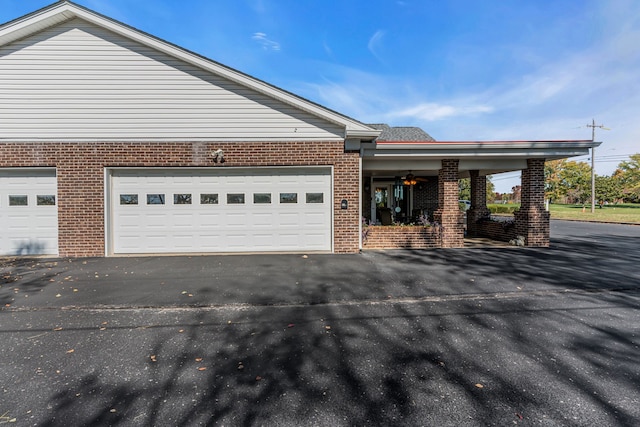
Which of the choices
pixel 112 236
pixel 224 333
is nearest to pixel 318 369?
pixel 224 333

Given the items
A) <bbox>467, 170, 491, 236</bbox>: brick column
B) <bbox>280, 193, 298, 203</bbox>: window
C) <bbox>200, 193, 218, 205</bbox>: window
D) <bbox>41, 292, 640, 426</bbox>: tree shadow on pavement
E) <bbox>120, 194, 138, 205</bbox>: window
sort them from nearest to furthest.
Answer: <bbox>41, 292, 640, 426</bbox>: tree shadow on pavement → <bbox>120, 194, 138, 205</bbox>: window → <bbox>200, 193, 218, 205</bbox>: window → <bbox>280, 193, 298, 203</bbox>: window → <bbox>467, 170, 491, 236</bbox>: brick column

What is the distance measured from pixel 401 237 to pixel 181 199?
6.24m

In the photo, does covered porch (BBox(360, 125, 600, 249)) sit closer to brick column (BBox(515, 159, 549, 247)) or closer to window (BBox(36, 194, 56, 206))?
brick column (BBox(515, 159, 549, 247))

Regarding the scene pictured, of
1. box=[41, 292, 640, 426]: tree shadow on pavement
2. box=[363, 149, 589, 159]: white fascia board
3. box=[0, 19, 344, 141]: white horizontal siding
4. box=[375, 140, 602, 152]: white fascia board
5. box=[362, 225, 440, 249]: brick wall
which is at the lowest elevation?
box=[41, 292, 640, 426]: tree shadow on pavement

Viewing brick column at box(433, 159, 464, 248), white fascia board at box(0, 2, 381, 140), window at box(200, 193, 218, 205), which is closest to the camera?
white fascia board at box(0, 2, 381, 140)

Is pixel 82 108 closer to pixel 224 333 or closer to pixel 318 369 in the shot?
pixel 224 333

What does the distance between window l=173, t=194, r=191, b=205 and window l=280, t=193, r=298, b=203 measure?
2454mm

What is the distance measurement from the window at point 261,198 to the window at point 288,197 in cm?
35

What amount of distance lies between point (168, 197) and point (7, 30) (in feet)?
17.5

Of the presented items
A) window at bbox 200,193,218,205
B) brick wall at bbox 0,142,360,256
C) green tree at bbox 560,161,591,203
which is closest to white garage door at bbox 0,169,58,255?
brick wall at bbox 0,142,360,256

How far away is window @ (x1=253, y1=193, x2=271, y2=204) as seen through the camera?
8328mm

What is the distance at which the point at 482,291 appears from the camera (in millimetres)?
5031

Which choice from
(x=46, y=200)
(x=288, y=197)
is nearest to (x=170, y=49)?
(x=288, y=197)

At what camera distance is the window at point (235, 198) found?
327 inches
